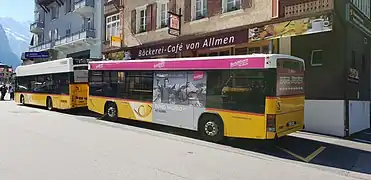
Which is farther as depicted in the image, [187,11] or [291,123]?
[187,11]

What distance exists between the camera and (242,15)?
16.1m

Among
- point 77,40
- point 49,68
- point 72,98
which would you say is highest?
point 77,40

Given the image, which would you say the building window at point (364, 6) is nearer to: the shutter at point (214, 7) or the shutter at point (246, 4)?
the shutter at point (246, 4)

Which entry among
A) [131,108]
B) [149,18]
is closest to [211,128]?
[131,108]

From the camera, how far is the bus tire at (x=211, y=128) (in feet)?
35.9

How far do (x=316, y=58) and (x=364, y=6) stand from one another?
4.82 metres

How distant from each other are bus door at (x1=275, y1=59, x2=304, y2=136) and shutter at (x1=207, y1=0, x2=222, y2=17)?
7294 millimetres

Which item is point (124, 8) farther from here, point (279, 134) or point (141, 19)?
point (279, 134)

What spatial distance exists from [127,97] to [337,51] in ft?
28.0

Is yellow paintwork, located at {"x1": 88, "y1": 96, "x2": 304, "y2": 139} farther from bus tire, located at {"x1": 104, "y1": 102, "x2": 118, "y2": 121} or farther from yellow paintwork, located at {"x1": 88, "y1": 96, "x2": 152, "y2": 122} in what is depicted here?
bus tire, located at {"x1": 104, "y1": 102, "x2": 118, "y2": 121}

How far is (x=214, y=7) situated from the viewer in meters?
17.6

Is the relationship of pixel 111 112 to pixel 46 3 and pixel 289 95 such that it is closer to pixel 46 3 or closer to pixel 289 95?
pixel 289 95

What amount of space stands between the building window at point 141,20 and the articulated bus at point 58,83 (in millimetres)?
4782

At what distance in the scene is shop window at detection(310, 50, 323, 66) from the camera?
44.9ft
